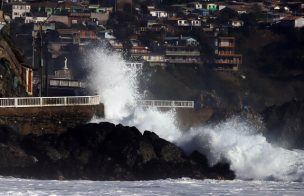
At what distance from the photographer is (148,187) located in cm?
4253

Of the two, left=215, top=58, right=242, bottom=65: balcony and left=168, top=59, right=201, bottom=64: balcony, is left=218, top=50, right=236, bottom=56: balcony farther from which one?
left=168, top=59, right=201, bottom=64: balcony

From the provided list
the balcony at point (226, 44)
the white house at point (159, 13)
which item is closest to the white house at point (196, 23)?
the white house at point (159, 13)

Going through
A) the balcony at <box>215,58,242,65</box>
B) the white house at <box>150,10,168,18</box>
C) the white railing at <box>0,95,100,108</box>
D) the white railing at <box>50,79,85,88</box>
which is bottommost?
the balcony at <box>215,58,242,65</box>

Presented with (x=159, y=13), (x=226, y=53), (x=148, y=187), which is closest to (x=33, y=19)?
(x=159, y=13)

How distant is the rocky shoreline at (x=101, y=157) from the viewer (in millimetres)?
45688

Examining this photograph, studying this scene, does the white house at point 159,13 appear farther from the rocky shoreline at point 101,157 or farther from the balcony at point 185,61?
the rocky shoreline at point 101,157

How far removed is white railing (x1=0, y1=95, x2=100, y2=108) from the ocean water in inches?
283

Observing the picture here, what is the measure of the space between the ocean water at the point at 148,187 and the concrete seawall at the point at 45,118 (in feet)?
21.5

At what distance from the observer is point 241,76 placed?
106m

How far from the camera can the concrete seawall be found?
166 ft

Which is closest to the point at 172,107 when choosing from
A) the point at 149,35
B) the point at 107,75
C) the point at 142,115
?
the point at 107,75

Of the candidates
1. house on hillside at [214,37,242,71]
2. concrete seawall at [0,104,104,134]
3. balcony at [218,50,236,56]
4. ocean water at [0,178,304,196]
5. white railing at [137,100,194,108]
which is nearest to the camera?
ocean water at [0,178,304,196]

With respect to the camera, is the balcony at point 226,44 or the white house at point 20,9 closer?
the balcony at point 226,44

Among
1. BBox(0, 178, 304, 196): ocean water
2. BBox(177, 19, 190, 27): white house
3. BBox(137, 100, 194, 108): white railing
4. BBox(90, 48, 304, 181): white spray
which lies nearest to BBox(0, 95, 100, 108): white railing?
BBox(90, 48, 304, 181): white spray
